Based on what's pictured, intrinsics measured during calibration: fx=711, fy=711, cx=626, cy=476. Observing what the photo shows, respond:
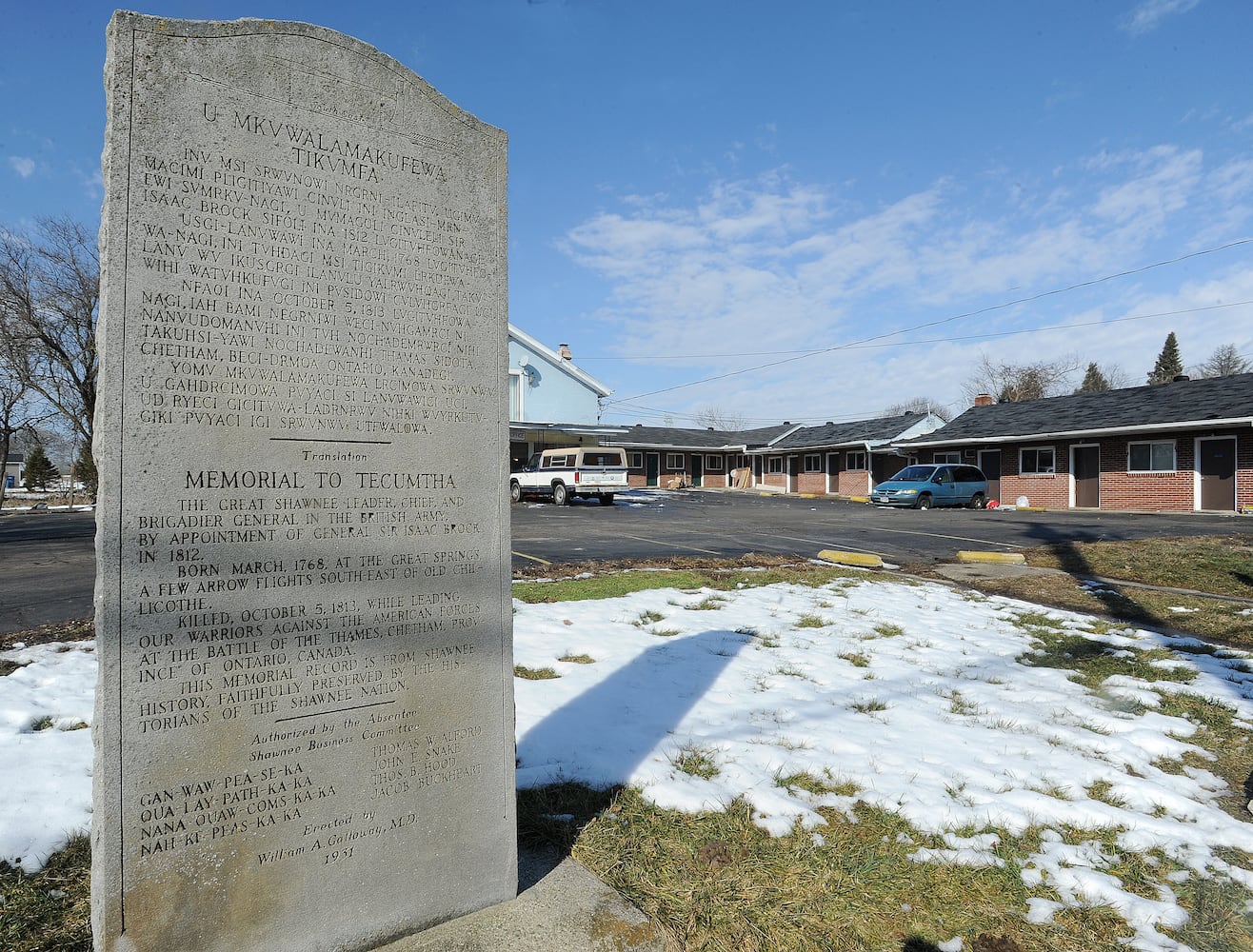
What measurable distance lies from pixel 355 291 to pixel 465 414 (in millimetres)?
511

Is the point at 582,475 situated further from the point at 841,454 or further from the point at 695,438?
the point at 695,438

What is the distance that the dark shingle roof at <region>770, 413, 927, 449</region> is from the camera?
121ft

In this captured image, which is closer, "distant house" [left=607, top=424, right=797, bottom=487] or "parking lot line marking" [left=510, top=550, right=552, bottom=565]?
"parking lot line marking" [left=510, top=550, right=552, bottom=565]

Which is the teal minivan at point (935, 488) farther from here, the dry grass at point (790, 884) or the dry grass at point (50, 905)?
the dry grass at point (50, 905)

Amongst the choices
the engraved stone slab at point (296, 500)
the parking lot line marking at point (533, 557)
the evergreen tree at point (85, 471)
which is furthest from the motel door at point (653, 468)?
the engraved stone slab at point (296, 500)

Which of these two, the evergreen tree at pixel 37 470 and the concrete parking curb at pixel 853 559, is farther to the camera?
the evergreen tree at pixel 37 470

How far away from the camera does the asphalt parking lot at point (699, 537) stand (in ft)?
27.9

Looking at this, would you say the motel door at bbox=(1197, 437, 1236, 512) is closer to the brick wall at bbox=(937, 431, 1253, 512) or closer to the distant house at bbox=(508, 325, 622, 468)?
the brick wall at bbox=(937, 431, 1253, 512)

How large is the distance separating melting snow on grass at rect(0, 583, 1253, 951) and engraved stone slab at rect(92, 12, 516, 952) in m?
1.11

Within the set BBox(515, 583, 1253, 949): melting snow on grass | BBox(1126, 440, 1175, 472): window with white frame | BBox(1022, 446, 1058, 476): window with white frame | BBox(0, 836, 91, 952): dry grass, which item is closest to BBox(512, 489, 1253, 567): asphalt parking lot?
BBox(1126, 440, 1175, 472): window with white frame

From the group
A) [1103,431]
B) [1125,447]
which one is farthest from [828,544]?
[1125,447]

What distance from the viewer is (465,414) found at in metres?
2.40

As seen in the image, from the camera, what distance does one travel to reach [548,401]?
1444 inches

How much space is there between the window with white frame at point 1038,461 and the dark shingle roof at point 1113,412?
3.10 feet
